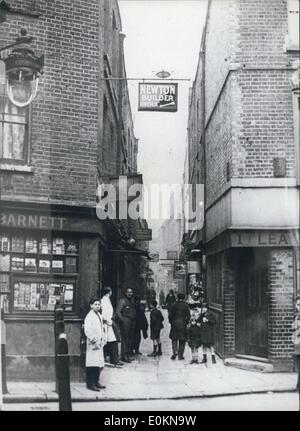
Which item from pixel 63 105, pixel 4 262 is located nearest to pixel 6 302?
pixel 4 262

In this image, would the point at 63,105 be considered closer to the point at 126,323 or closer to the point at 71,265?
the point at 71,265

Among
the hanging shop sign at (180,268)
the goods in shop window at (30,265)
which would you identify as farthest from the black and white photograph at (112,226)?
the hanging shop sign at (180,268)

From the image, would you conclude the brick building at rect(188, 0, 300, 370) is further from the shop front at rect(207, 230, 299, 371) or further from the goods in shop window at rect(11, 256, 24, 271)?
the goods in shop window at rect(11, 256, 24, 271)

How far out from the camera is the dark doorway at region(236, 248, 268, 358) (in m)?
13.1

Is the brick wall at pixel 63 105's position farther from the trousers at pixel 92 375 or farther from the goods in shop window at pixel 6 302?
the trousers at pixel 92 375

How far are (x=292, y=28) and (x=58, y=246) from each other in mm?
6595

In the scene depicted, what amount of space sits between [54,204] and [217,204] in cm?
529

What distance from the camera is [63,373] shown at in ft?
27.3

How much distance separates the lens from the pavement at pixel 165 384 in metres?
10.1

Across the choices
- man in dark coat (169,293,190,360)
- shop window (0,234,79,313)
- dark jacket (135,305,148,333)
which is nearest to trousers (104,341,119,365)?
shop window (0,234,79,313)

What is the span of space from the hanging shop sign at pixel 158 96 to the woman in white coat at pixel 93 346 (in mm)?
4577

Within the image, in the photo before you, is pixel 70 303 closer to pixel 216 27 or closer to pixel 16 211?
pixel 16 211

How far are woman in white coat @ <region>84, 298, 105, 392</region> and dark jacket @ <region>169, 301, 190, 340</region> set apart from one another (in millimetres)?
4328
